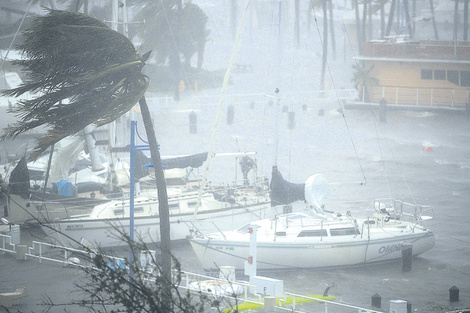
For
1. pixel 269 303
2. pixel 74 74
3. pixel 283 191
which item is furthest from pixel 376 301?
pixel 74 74

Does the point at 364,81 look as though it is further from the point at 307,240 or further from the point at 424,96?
the point at 307,240

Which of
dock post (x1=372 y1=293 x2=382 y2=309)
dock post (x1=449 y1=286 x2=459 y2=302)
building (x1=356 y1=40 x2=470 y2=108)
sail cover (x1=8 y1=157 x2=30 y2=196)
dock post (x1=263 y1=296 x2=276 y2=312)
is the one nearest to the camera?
dock post (x1=263 y1=296 x2=276 y2=312)

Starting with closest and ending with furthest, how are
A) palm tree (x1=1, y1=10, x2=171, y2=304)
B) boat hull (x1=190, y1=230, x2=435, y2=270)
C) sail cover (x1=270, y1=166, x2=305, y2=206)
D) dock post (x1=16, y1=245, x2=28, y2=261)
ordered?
1. palm tree (x1=1, y1=10, x2=171, y2=304)
2. dock post (x1=16, y1=245, x2=28, y2=261)
3. boat hull (x1=190, y1=230, x2=435, y2=270)
4. sail cover (x1=270, y1=166, x2=305, y2=206)

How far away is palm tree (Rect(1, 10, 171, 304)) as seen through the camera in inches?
597

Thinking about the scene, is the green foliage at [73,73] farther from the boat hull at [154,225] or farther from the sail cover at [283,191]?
the boat hull at [154,225]

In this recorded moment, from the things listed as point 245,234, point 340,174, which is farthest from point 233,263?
point 340,174

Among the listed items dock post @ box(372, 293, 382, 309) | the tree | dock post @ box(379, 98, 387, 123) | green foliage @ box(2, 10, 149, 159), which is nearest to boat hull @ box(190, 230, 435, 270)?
dock post @ box(372, 293, 382, 309)

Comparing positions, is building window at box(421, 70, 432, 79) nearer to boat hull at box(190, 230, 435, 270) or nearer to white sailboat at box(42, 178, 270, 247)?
white sailboat at box(42, 178, 270, 247)

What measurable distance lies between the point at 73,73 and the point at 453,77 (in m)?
36.9

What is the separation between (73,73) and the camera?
1544cm

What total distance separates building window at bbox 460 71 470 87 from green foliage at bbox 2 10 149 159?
36.0 meters

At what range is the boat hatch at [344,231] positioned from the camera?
21.7m

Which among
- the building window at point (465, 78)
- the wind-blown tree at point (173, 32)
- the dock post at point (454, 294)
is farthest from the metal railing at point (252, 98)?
the dock post at point (454, 294)

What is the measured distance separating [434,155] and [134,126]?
2802 cm
